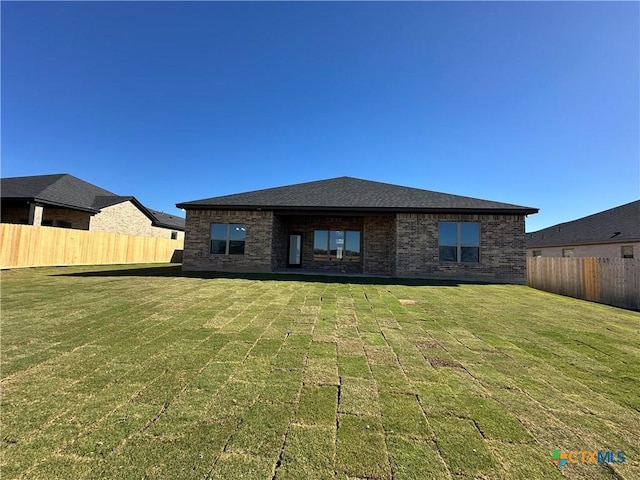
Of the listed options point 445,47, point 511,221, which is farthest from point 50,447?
point 511,221

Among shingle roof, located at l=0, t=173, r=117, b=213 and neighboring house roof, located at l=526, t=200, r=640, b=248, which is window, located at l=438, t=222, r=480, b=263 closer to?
neighboring house roof, located at l=526, t=200, r=640, b=248

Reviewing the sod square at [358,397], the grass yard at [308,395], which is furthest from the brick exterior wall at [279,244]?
the sod square at [358,397]

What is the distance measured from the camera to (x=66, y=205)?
15.9m

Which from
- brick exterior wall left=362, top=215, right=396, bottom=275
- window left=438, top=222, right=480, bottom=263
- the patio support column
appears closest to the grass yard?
window left=438, top=222, right=480, bottom=263

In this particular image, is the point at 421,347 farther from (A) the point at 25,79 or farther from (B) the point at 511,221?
(A) the point at 25,79

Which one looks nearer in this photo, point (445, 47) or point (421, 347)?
point (421, 347)

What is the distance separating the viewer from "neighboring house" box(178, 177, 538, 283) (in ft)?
36.4

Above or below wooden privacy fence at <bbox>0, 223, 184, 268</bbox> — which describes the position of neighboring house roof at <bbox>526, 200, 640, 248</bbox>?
above

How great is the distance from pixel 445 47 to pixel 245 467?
12.5 metres

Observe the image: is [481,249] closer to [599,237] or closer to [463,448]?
[463,448]

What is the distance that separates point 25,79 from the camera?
38.5ft

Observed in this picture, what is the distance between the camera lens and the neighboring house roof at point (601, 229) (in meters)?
15.1

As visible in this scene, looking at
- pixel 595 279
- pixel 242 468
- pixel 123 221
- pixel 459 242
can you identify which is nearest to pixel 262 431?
pixel 242 468

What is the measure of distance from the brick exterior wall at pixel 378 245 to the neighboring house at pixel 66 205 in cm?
1040
